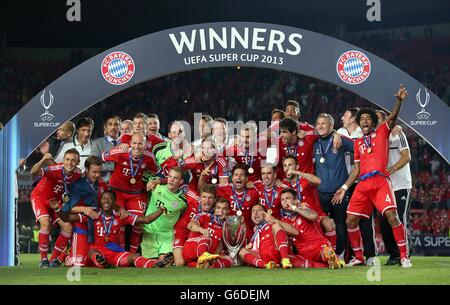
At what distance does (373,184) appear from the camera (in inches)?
337

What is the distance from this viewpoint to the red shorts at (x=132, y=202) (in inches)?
367

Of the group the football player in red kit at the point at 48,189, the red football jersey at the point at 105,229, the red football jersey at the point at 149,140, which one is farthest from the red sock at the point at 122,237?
the red football jersey at the point at 149,140

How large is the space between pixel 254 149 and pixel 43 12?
9.38 m

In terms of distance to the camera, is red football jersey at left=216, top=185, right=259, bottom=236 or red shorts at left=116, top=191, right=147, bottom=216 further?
red shorts at left=116, top=191, right=147, bottom=216

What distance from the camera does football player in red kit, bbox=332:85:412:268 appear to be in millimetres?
8492

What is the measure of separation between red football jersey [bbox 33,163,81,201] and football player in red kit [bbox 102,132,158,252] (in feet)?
1.46

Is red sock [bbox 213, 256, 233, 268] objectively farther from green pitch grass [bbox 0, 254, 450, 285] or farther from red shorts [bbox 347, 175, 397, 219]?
red shorts [bbox 347, 175, 397, 219]

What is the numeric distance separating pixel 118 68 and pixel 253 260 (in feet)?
8.59

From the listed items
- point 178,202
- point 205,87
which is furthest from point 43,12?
point 178,202

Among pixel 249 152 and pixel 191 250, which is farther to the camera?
pixel 249 152

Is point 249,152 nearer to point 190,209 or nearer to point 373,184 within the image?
point 190,209

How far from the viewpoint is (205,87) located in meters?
19.0

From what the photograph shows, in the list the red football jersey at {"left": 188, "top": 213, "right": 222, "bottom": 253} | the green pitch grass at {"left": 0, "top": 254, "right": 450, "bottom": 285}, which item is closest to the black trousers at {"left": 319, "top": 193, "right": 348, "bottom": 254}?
the green pitch grass at {"left": 0, "top": 254, "right": 450, "bottom": 285}

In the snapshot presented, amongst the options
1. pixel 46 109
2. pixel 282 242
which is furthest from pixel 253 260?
pixel 46 109
